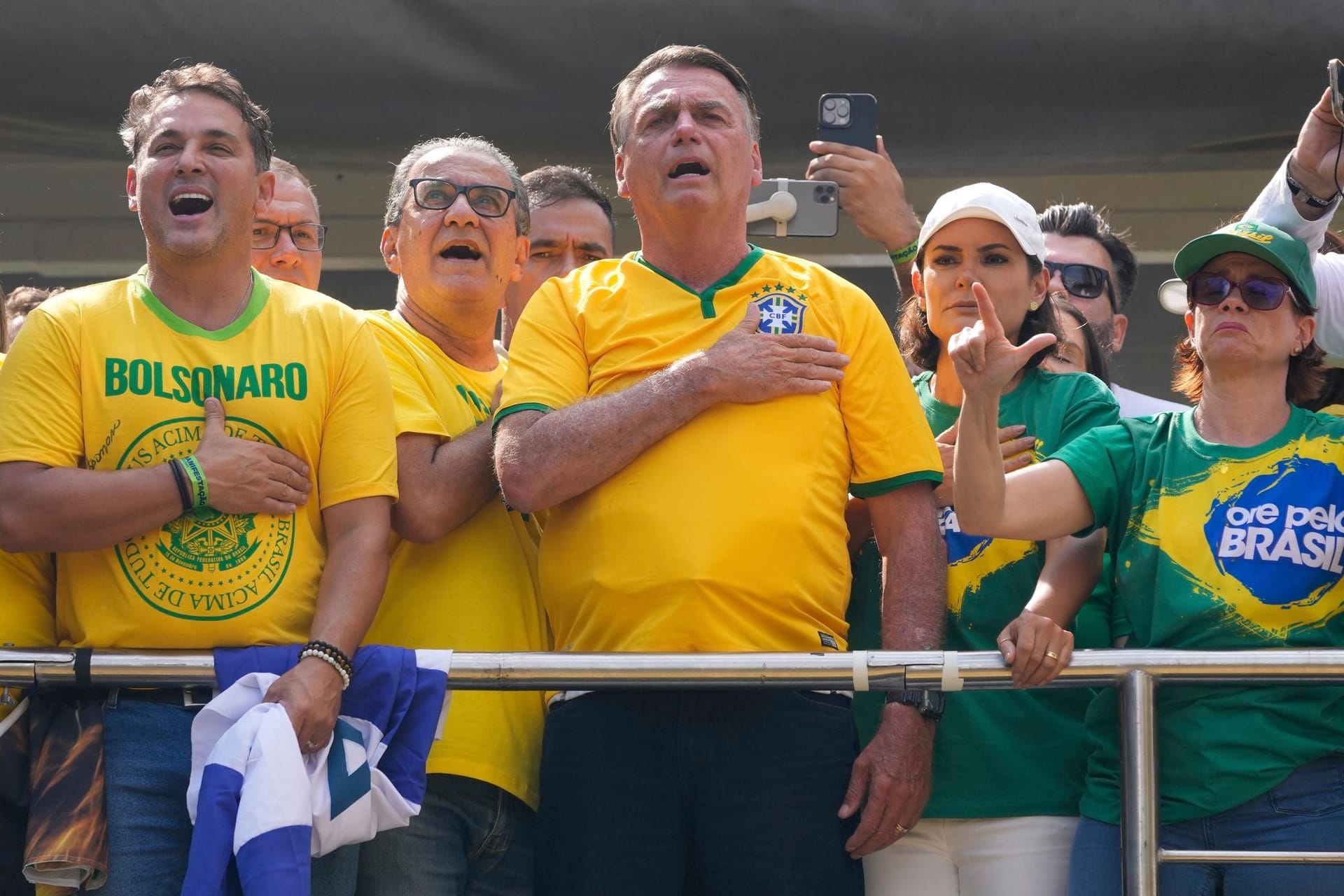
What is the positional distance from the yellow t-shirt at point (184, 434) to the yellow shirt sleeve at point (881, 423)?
2.76 feet

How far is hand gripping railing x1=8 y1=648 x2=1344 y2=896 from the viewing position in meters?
2.49

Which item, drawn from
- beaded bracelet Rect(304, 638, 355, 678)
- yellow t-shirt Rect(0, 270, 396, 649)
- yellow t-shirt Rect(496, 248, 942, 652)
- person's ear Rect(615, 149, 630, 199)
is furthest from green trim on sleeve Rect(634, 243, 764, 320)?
beaded bracelet Rect(304, 638, 355, 678)

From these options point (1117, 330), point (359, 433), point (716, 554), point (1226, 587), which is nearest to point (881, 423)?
point (716, 554)

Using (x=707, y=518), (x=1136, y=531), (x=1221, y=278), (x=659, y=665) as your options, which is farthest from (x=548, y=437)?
(x=1221, y=278)

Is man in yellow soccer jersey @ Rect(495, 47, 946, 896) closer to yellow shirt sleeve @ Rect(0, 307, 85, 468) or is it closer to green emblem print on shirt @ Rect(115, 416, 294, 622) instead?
green emblem print on shirt @ Rect(115, 416, 294, 622)

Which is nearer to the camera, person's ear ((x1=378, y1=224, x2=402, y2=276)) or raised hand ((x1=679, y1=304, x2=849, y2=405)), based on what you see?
raised hand ((x1=679, y1=304, x2=849, y2=405))

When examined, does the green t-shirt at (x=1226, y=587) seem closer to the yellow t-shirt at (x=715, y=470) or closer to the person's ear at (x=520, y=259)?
the yellow t-shirt at (x=715, y=470)

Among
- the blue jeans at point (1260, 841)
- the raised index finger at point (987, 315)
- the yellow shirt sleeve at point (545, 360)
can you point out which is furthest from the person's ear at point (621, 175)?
the blue jeans at point (1260, 841)

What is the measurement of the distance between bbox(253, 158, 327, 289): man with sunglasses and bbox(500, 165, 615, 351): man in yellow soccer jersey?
54 centimetres

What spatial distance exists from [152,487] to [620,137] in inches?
47.3

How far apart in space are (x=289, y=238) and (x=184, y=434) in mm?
1476

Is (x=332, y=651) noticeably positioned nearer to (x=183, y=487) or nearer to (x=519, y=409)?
(x=183, y=487)

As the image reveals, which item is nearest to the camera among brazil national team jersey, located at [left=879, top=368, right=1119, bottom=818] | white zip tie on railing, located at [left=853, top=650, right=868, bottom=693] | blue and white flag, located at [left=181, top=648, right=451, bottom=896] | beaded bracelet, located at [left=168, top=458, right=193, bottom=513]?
blue and white flag, located at [left=181, top=648, right=451, bottom=896]

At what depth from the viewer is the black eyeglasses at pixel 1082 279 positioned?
13.8 ft
